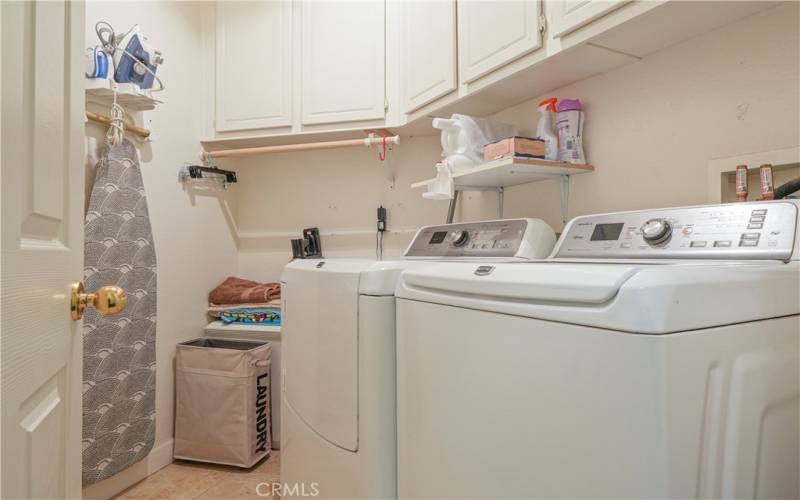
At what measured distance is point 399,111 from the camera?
82.2 inches

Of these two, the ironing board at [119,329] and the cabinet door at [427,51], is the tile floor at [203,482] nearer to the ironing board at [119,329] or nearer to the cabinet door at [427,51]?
the ironing board at [119,329]

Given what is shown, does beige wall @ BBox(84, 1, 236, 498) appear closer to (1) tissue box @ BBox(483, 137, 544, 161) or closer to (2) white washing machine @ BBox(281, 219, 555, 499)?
(2) white washing machine @ BBox(281, 219, 555, 499)

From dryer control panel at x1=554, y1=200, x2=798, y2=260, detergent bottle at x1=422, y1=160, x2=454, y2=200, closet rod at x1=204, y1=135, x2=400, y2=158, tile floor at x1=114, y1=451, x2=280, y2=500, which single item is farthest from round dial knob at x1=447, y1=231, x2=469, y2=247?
tile floor at x1=114, y1=451, x2=280, y2=500

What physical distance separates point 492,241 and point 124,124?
168cm

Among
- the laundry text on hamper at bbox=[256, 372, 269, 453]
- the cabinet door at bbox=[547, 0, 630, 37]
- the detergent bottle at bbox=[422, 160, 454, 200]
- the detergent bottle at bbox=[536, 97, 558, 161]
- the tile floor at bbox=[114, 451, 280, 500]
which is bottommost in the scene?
the tile floor at bbox=[114, 451, 280, 500]

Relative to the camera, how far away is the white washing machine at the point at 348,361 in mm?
1129

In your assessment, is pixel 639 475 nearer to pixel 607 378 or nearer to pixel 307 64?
pixel 607 378

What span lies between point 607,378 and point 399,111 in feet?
5.69

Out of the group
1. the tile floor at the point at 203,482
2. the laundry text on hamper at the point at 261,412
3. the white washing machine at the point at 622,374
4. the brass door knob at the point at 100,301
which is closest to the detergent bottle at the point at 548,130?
the white washing machine at the point at 622,374

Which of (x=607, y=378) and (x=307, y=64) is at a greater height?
(x=307, y=64)

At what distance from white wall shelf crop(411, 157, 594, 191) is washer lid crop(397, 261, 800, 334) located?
2.55 feet

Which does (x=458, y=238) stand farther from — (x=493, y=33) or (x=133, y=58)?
(x=133, y=58)

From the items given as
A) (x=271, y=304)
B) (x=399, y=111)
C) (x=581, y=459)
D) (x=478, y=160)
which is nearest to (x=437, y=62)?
(x=399, y=111)

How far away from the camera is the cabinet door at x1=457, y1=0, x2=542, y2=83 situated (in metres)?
1.40
